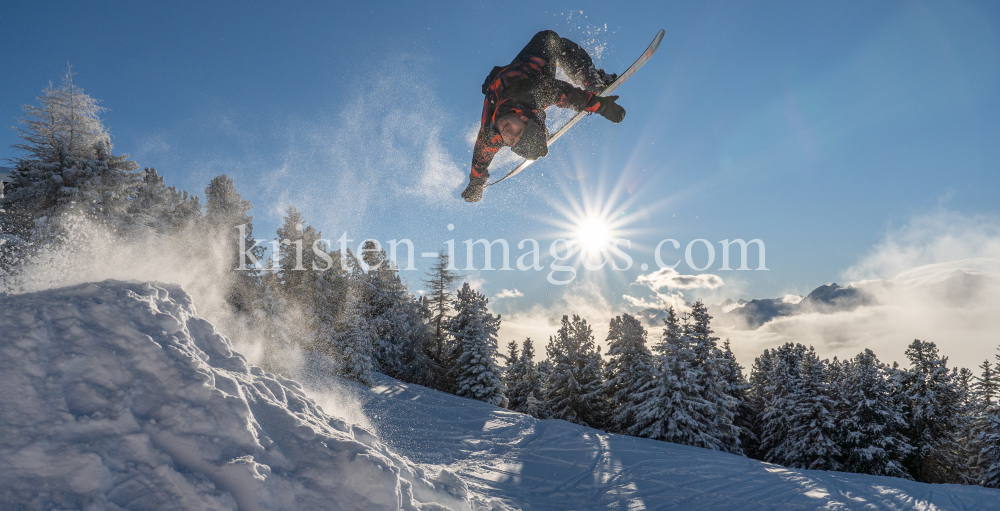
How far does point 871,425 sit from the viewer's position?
2181cm

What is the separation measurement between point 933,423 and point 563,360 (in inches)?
842

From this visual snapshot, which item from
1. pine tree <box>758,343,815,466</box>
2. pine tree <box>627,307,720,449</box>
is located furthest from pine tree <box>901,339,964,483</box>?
pine tree <box>627,307,720,449</box>

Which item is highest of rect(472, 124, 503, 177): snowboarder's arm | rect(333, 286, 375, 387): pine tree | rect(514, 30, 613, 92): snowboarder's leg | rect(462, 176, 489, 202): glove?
rect(514, 30, 613, 92): snowboarder's leg

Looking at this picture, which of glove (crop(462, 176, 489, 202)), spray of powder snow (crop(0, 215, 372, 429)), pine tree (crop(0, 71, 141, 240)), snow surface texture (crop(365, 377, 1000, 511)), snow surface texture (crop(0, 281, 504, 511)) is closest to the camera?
snow surface texture (crop(0, 281, 504, 511))

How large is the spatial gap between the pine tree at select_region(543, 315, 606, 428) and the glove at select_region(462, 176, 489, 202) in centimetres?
1902

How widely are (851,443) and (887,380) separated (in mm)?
5889

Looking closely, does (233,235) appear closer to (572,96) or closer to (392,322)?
(392,322)

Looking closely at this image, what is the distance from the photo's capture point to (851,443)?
21.9 meters

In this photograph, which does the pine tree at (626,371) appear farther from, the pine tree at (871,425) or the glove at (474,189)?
the glove at (474,189)

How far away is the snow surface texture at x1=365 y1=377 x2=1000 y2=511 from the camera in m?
7.06

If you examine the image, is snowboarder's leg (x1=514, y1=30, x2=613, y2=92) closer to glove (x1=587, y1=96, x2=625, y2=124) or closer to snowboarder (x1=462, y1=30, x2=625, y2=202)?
snowboarder (x1=462, y1=30, x2=625, y2=202)

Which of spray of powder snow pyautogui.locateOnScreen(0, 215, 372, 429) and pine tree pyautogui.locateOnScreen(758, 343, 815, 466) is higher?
spray of powder snow pyautogui.locateOnScreen(0, 215, 372, 429)

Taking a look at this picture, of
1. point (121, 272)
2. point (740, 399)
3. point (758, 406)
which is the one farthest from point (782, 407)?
point (121, 272)

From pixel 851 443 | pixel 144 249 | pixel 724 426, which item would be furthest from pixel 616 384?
pixel 144 249
